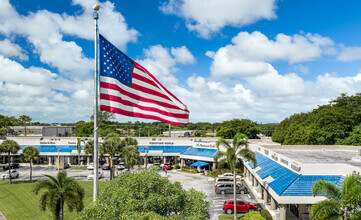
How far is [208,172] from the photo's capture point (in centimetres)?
5247

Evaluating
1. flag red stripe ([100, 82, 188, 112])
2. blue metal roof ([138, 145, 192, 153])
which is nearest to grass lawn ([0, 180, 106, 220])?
flag red stripe ([100, 82, 188, 112])

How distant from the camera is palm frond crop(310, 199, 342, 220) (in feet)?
47.3

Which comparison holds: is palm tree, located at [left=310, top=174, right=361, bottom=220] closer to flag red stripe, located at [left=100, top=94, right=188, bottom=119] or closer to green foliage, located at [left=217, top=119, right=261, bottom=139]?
flag red stripe, located at [left=100, top=94, right=188, bottom=119]

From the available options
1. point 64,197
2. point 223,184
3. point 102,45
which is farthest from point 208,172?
point 102,45

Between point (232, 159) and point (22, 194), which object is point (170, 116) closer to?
point (232, 159)

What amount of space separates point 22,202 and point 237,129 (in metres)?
75.3

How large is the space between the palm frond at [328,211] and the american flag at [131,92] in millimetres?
9233

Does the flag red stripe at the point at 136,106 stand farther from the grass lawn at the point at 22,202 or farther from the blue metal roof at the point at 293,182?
the grass lawn at the point at 22,202

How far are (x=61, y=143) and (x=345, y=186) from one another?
6840 cm

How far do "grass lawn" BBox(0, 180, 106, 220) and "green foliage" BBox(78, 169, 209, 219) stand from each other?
60.0 feet

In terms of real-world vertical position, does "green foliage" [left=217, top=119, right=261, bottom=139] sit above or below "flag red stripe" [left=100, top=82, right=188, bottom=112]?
below

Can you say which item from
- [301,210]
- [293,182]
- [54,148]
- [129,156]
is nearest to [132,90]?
[293,182]

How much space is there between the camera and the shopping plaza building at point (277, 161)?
2427 cm

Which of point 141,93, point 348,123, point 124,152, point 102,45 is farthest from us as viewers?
point 348,123
